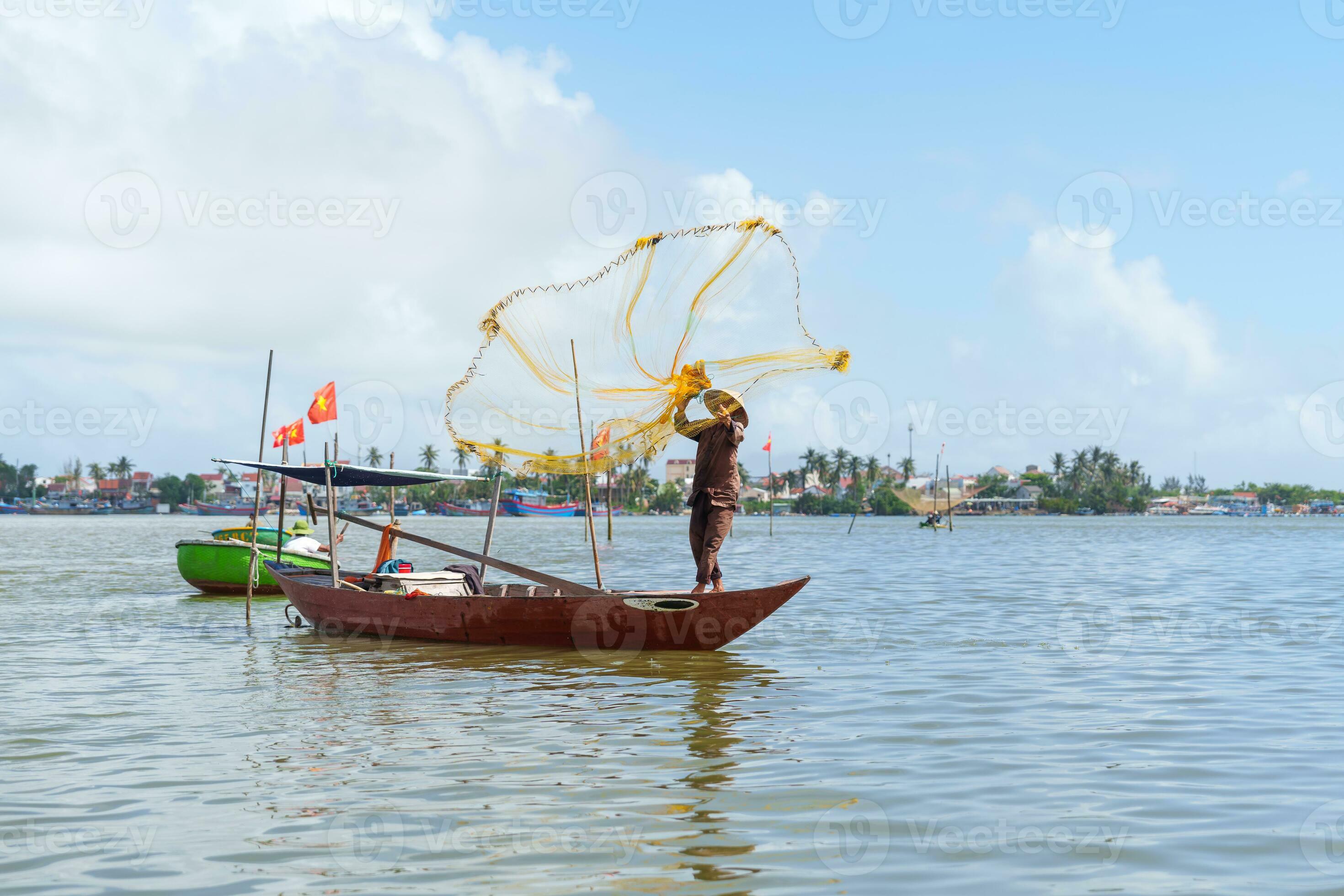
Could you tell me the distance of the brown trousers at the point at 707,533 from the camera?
12.7 metres

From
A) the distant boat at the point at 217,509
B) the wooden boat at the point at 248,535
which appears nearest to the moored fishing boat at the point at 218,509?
the distant boat at the point at 217,509

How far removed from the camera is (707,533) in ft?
42.3

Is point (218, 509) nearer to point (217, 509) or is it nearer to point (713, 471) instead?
point (217, 509)

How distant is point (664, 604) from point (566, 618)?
1.29m

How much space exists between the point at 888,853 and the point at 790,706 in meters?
4.14

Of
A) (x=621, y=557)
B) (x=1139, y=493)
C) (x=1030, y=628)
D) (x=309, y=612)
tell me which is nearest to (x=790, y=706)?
(x=1030, y=628)

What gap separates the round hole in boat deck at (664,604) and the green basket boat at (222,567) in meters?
11.8

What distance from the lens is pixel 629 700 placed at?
33.9 ft

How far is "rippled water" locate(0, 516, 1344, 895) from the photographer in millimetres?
5559

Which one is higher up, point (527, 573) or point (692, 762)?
point (527, 573)

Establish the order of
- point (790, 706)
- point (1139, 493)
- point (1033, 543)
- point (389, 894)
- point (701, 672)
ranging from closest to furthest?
1. point (389, 894)
2. point (790, 706)
3. point (701, 672)
4. point (1033, 543)
5. point (1139, 493)

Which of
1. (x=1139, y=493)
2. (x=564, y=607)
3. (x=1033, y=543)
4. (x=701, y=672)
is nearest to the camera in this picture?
(x=701, y=672)

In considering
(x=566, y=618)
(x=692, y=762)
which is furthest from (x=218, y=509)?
(x=692, y=762)

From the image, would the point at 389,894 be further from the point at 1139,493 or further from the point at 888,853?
the point at 1139,493
